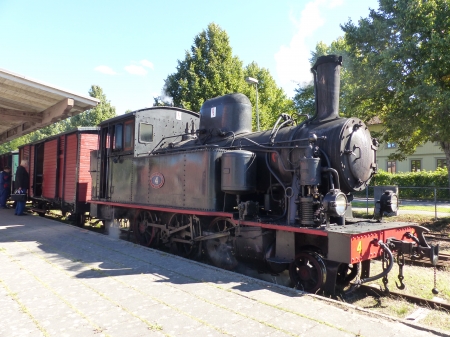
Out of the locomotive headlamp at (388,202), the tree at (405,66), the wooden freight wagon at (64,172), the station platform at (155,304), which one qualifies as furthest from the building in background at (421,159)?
the station platform at (155,304)

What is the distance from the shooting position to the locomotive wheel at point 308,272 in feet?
15.6

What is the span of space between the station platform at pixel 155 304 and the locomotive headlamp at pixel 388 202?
2326 millimetres

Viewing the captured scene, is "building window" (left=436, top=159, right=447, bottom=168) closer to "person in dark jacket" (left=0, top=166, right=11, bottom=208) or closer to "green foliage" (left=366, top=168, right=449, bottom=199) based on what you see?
"green foliage" (left=366, top=168, right=449, bottom=199)

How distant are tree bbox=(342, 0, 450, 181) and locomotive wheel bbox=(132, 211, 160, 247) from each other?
26.5 ft

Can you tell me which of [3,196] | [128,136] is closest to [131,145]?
[128,136]

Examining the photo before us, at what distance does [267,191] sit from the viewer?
6.18 metres

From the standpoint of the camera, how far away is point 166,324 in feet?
11.1

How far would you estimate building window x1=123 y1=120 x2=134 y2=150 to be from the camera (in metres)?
Answer: 8.16

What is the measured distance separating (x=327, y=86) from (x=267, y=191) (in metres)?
2.04

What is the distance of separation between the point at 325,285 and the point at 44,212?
12.9 m

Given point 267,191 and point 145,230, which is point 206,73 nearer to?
point 145,230

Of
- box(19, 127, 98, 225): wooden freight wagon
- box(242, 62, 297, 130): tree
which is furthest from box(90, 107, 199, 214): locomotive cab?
box(242, 62, 297, 130): tree

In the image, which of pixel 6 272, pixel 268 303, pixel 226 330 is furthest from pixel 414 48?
pixel 6 272

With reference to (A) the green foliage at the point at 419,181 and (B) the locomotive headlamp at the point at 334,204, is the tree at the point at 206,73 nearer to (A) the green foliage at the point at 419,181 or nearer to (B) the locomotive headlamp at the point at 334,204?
(A) the green foliage at the point at 419,181
